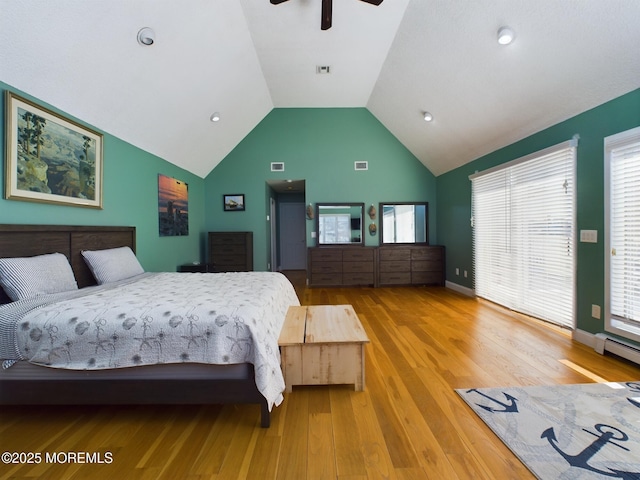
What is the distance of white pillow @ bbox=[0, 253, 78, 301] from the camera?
186cm

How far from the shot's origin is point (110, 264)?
8.97ft

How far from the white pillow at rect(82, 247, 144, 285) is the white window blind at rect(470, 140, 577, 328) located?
4621mm

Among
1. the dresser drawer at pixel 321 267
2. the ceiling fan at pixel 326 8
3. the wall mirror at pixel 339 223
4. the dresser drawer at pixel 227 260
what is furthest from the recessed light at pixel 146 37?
the dresser drawer at pixel 321 267

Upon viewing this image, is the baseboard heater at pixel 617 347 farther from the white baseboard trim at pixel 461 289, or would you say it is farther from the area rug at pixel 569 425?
the white baseboard trim at pixel 461 289

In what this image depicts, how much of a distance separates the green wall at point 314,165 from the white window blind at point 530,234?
1795 millimetres

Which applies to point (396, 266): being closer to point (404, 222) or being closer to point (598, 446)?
point (404, 222)

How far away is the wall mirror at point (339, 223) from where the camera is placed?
5.80 m

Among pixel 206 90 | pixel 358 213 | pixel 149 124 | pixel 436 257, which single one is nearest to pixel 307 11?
pixel 206 90

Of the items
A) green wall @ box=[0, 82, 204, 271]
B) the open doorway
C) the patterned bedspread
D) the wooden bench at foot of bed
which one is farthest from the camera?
the open doorway

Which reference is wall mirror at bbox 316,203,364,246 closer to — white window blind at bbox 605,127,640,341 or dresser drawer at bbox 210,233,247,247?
dresser drawer at bbox 210,233,247,247

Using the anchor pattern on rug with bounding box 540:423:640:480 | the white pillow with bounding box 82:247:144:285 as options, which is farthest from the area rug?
the white pillow with bounding box 82:247:144:285

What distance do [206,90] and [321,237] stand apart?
3.25 m

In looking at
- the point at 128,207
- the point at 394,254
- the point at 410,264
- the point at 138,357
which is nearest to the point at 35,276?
the point at 138,357

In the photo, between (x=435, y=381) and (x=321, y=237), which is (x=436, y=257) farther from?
(x=435, y=381)
